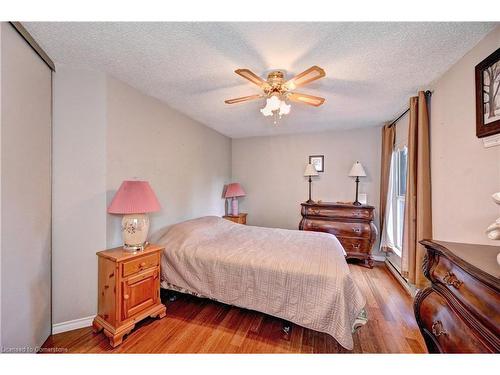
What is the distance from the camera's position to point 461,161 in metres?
1.45

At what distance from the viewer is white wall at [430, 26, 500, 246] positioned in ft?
4.06

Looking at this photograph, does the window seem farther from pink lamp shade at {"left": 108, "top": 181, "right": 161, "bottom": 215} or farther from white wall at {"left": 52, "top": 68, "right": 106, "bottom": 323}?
white wall at {"left": 52, "top": 68, "right": 106, "bottom": 323}

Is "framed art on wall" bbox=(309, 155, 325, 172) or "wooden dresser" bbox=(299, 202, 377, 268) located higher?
"framed art on wall" bbox=(309, 155, 325, 172)

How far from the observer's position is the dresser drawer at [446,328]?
794 mm

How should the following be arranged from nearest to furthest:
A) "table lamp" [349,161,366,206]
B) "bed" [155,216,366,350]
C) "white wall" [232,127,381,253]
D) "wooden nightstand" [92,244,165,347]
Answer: "bed" [155,216,366,350] < "wooden nightstand" [92,244,165,347] < "table lamp" [349,161,366,206] < "white wall" [232,127,381,253]

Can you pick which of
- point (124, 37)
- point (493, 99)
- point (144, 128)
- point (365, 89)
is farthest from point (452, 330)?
point (144, 128)

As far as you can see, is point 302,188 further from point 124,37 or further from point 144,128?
point 124,37

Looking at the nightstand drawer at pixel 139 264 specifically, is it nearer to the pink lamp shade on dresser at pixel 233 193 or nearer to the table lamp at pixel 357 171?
the pink lamp shade on dresser at pixel 233 193

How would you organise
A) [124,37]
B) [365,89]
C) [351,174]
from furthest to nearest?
[351,174] → [365,89] → [124,37]

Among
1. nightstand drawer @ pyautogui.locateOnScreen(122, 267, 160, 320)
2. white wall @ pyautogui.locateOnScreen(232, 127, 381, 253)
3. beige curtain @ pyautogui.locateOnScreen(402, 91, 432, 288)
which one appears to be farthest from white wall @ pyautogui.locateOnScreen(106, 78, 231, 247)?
beige curtain @ pyautogui.locateOnScreen(402, 91, 432, 288)

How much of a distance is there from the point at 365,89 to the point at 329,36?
1.01 m

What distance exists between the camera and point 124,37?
1259mm

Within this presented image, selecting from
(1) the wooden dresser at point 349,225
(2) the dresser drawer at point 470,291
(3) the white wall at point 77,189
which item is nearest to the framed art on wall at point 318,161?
(1) the wooden dresser at point 349,225
